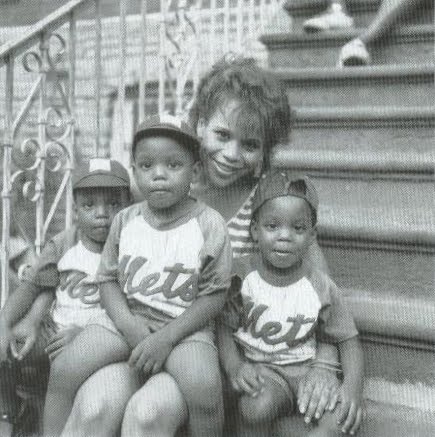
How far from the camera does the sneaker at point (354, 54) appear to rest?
3.35 meters

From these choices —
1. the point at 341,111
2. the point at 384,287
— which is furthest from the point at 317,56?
the point at 384,287

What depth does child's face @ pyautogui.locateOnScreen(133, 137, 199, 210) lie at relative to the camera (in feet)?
6.41

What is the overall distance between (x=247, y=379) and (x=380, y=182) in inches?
48.9

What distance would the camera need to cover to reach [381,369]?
2.19 meters

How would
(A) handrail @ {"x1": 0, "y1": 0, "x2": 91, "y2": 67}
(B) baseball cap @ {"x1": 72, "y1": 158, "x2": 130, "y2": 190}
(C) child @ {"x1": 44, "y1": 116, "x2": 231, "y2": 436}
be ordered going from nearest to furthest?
(C) child @ {"x1": 44, "y1": 116, "x2": 231, "y2": 436} → (B) baseball cap @ {"x1": 72, "y1": 158, "x2": 130, "y2": 190} → (A) handrail @ {"x1": 0, "y1": 0, "x2": 91, "y2": 67}

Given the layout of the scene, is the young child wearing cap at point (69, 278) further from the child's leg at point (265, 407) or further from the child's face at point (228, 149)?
the child's leg at point (265, 407)

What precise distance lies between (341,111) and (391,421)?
1.54m

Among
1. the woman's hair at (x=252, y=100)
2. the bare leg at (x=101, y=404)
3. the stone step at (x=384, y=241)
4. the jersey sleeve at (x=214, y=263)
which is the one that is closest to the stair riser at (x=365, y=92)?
the stone step at (x=384, y=241)

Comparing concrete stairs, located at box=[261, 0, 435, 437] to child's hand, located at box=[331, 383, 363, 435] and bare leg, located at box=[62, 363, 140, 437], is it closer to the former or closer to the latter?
child's hand, located at box=[331, 383, 363, 435]

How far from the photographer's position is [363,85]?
3256 mm

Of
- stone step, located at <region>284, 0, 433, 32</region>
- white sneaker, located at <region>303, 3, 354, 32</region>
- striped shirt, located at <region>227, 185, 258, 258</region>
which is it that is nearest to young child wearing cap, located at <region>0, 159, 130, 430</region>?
striped shirt, located at <region>227, 185, 258, 258</region>

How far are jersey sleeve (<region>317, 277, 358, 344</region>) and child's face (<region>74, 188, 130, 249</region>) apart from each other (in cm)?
76

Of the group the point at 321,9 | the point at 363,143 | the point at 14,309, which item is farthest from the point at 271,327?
the point at 321,9

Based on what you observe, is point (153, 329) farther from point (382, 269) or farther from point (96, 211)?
point (382, 269)
